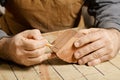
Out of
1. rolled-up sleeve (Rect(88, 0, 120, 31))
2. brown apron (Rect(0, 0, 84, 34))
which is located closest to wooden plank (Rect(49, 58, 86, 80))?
rolled-up sleeve (Rect(88, 0, 120, 31))

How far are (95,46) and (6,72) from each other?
0.31 meters

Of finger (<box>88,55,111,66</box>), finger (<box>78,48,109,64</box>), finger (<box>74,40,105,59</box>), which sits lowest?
finger (<box>88,55,111,66</box>)

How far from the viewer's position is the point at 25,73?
2.64ft

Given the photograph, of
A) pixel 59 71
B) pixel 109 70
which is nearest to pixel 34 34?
pixel 59 71

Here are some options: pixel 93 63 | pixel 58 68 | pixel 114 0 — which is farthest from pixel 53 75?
pixel 114 0

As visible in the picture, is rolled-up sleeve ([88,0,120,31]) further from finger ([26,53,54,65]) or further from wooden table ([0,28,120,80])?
finger ([26,53,54,65])

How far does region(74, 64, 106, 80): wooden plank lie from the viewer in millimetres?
765

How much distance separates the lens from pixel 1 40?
879 millimetres

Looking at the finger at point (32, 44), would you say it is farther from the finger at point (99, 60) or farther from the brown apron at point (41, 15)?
the brown apron at point (41, 15)

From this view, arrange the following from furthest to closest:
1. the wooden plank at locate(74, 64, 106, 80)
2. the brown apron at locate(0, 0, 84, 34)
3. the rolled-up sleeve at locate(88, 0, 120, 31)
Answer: the brown apron at locate(0, 0, 84, 34) → the rolled-up sleeve at locate(88, 0, 120, 31) → the wooden plank at locate(74, 64, 106, 80)

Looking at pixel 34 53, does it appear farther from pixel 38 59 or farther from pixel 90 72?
pixel 90 72

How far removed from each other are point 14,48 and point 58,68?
157mm

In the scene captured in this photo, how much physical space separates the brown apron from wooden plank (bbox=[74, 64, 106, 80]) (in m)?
0.44

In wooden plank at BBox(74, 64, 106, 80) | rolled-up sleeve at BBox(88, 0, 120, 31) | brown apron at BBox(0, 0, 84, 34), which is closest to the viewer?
wooden plank at BBox(74, 64, 106, 80)
